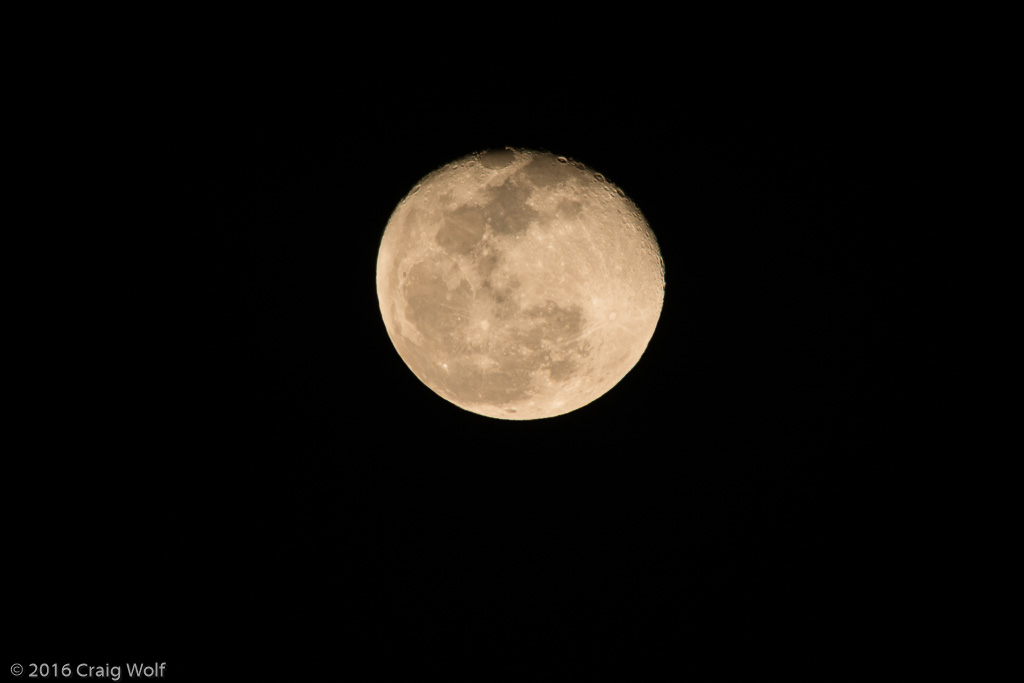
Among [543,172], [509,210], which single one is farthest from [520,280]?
[543,172]

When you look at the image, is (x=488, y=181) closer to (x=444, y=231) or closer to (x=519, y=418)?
(x=444, y=231)

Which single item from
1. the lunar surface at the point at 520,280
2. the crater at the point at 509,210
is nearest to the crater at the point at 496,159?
the lunar surface at the point at 520,280

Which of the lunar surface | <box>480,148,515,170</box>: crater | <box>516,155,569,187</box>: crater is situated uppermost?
<box>480,148,515,170</box>: crater

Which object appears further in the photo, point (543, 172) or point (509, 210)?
point (543, 172)

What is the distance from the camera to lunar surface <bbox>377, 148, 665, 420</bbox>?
2.29 metres

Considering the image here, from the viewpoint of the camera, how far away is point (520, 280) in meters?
2.27

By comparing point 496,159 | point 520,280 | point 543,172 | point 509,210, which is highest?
point 496,159

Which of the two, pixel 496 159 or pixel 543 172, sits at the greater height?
pixel 496 159

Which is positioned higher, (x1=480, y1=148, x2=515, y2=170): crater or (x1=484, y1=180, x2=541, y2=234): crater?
(x1=480, y1=148, x2=515, y2=170): crater

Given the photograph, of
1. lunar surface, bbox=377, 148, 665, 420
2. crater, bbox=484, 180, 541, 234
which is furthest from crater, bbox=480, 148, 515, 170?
crater, bbox=484, 180, 541, 234

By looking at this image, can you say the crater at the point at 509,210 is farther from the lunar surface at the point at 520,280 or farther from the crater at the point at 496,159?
the crater at the point at 496,159

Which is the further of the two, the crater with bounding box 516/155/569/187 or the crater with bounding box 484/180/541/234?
the crater with bounding box 516/155/569/187

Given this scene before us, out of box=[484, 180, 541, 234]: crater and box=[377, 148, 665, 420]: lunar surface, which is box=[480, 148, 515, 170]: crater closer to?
box=[377, 148, 665, 420]: lunar surface

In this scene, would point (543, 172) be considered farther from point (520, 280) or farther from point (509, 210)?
point (520, 280)
